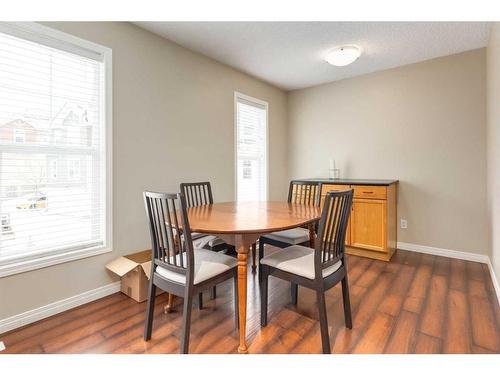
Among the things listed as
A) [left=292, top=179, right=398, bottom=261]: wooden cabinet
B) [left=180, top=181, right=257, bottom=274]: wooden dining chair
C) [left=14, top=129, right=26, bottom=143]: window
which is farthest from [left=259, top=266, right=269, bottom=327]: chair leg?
[left=14, top=129, right=26, bottom=143]: window

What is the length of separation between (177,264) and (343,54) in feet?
8.54

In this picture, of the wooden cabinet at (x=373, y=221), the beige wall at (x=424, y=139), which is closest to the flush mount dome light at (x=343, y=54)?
the beige wall at (x=424, y=139)

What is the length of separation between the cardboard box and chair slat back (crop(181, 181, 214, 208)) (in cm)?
66

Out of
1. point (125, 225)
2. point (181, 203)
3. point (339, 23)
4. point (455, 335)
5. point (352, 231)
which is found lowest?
point (455, 335)

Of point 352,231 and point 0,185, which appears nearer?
point 0,185

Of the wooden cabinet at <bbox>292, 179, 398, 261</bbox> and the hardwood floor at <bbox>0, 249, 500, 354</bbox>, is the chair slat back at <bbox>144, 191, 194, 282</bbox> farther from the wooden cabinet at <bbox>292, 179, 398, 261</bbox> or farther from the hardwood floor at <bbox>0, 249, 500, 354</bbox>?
the wooden cabinet at <bbox>292, 179, 398, 261</bbox>

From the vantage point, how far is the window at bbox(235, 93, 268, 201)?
364 centimetres

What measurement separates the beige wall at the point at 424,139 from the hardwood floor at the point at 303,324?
876 millimetres

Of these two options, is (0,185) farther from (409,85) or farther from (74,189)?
(409,85)

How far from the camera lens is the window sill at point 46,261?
1743mm

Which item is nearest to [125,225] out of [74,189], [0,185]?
[74,189]

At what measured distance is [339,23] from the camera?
236 centimetres

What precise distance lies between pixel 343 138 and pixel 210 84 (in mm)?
2089
